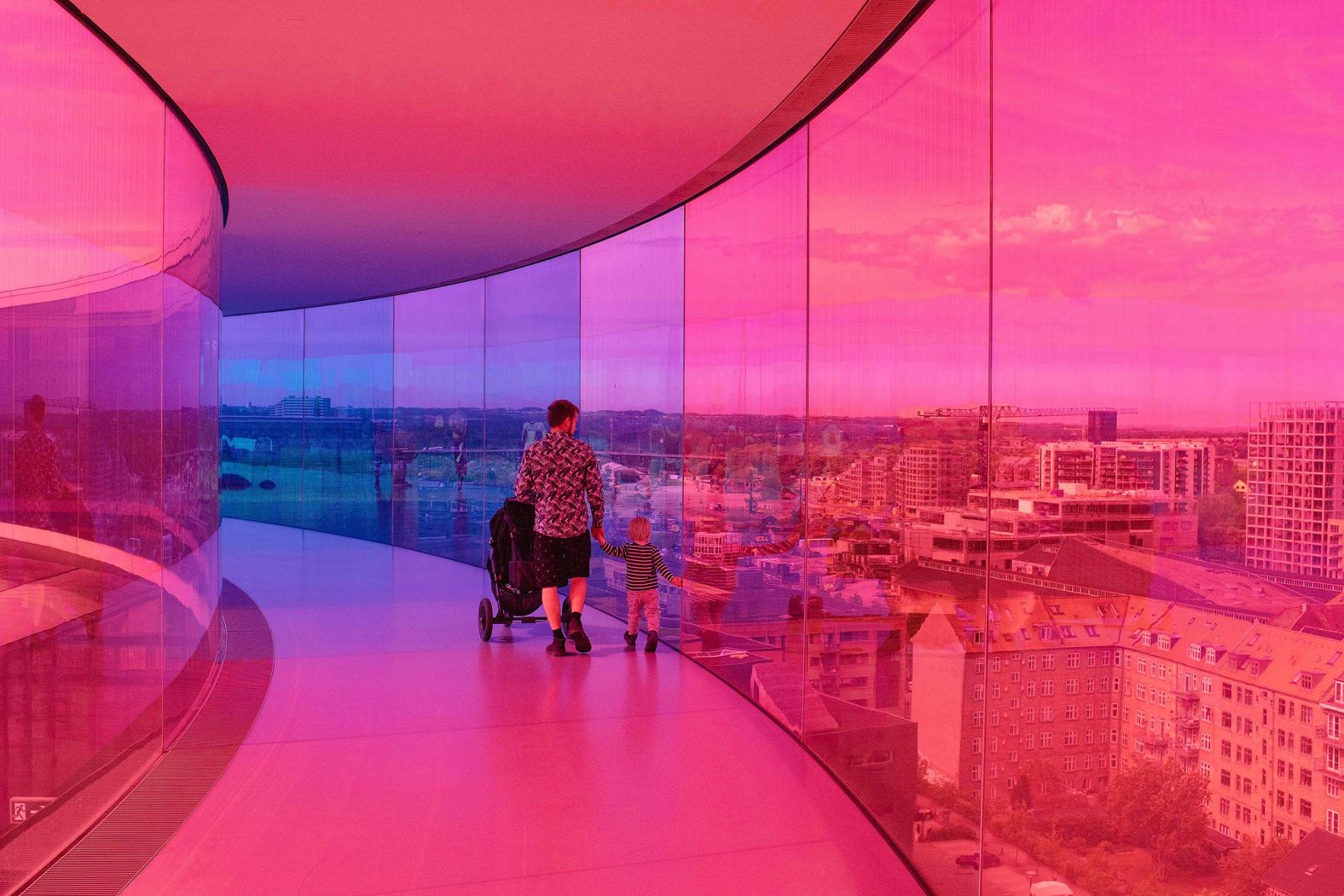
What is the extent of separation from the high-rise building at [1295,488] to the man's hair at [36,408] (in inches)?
136

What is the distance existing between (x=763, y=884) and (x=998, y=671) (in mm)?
1229

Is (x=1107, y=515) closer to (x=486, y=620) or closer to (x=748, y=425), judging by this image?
(x=748, y=425)

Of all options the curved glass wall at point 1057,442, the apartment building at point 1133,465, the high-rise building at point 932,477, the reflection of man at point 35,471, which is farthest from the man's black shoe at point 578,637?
the apartment building at point 1133,465

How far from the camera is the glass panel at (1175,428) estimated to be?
5.57 feet

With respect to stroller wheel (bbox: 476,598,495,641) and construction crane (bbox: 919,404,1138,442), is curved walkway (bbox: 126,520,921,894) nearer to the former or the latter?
stroller wheel (bbox: 476,598,495,641)

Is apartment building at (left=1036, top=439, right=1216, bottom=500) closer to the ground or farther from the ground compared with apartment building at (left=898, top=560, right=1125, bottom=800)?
farther from the ground

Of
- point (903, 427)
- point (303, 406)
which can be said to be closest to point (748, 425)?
point (903, 427)

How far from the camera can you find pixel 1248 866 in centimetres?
179

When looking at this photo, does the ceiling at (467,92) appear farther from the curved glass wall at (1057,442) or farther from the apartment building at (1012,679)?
the apartment building at (1012,679)

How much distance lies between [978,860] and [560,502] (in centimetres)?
437

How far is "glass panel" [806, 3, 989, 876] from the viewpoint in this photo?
129 inches

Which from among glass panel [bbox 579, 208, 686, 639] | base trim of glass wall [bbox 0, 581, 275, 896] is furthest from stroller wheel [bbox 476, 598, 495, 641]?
base trim of glass wall [bbox 0, 581, 275, 896]

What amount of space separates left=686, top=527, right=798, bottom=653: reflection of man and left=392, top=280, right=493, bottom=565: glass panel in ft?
17.7

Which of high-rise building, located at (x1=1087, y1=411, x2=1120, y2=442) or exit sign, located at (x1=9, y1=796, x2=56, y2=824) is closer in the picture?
high-rise building, located at (x1=1087, y1=411, x2=1120, y2=442)
